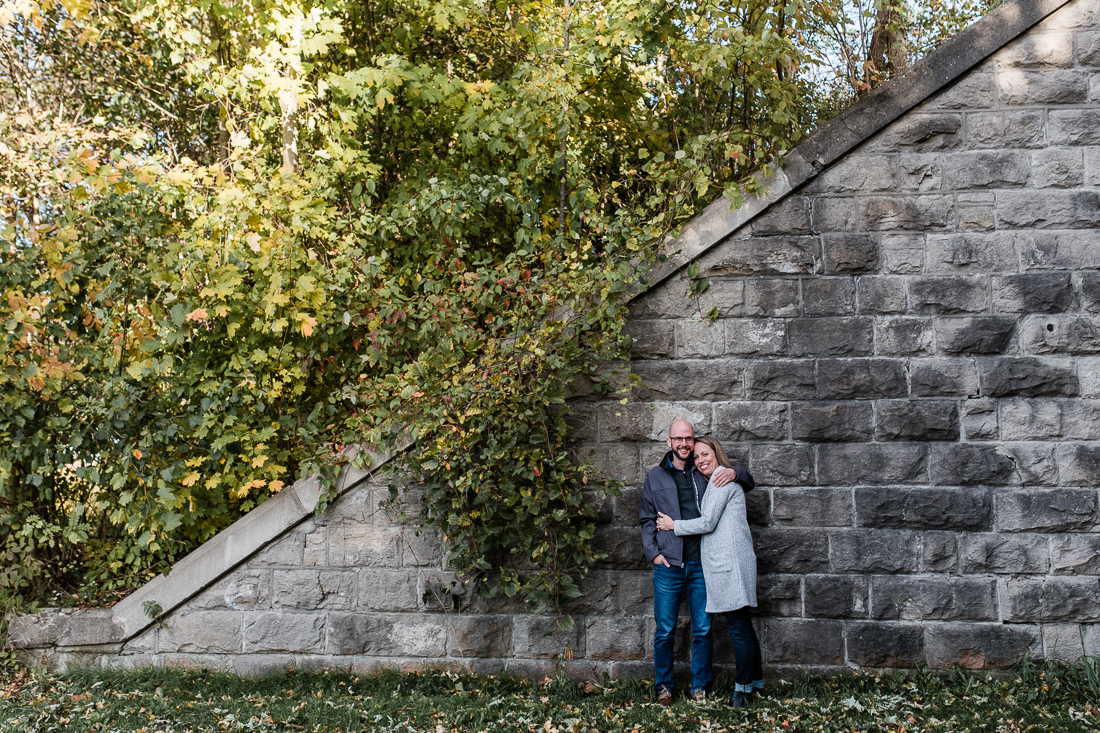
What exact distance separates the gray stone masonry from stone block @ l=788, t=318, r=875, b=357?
0.05 ft

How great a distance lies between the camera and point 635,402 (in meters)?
5.01

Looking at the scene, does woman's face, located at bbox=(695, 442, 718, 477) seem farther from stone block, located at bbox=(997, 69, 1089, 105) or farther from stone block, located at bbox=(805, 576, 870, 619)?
stone block, located at bbox=(997, 69, 1089, 105)

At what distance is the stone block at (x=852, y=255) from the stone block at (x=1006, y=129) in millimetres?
922

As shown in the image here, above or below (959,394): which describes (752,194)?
above

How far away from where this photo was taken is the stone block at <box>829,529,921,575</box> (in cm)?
480

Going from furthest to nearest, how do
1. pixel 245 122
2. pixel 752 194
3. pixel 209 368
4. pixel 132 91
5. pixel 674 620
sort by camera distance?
pixel 132 91, pixel 245 122, pixel 209 368, pixel 752 194, pixel 674 620

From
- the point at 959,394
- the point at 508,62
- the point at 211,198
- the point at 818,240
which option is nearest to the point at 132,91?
the point at 211,198

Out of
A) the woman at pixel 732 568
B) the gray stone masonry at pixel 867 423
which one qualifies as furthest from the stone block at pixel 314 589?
the woman at pixel 732 568

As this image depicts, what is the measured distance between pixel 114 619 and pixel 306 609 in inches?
51.9

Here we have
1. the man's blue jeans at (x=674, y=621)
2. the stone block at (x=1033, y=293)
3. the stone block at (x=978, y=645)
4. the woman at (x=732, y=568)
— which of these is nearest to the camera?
the woman at (x=732, y=568)

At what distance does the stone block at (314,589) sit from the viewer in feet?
16.7

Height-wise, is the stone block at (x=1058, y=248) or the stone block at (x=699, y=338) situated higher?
the stone block at (x=1058, y=248)

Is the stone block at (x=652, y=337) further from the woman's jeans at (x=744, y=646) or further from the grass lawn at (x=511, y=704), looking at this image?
the grass lawn at (x=511, y=704)

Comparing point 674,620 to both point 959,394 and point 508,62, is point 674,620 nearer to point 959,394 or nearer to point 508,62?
point 959,394
